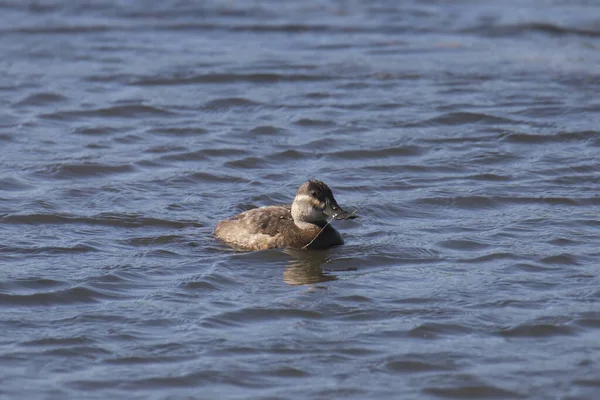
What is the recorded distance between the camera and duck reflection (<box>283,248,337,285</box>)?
10094 millimetres

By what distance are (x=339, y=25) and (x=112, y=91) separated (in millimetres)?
6091

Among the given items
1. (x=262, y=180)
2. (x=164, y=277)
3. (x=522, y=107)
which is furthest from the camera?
(x=522, y=107)

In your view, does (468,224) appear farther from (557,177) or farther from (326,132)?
(326,132)

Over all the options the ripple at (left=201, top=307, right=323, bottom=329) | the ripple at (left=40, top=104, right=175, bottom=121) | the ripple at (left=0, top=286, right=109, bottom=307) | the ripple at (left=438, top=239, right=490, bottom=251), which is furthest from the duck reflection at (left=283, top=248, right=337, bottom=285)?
the ripple at (left=40, top=104, right=175, bottom=121)

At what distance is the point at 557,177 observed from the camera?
12.9 m

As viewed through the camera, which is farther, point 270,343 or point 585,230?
point 585,230

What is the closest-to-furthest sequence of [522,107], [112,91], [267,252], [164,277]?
1. [164,277]
2. [267,252]
3. [522,107]
4. [112,91]

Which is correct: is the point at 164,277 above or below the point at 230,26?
below

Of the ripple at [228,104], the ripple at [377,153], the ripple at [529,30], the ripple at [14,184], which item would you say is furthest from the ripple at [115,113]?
the ripple at [529,30]

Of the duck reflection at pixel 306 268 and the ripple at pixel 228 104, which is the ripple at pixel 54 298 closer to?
the duck reflection at pixel 306 268

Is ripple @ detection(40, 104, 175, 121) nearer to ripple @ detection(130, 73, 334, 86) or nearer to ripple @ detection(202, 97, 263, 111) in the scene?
ripple @ detection(202, 97, 263, 111)

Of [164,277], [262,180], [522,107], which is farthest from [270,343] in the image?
[522,107]

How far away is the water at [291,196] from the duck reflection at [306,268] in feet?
0.11

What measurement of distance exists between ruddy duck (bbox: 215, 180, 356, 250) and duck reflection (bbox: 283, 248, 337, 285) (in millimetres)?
110
